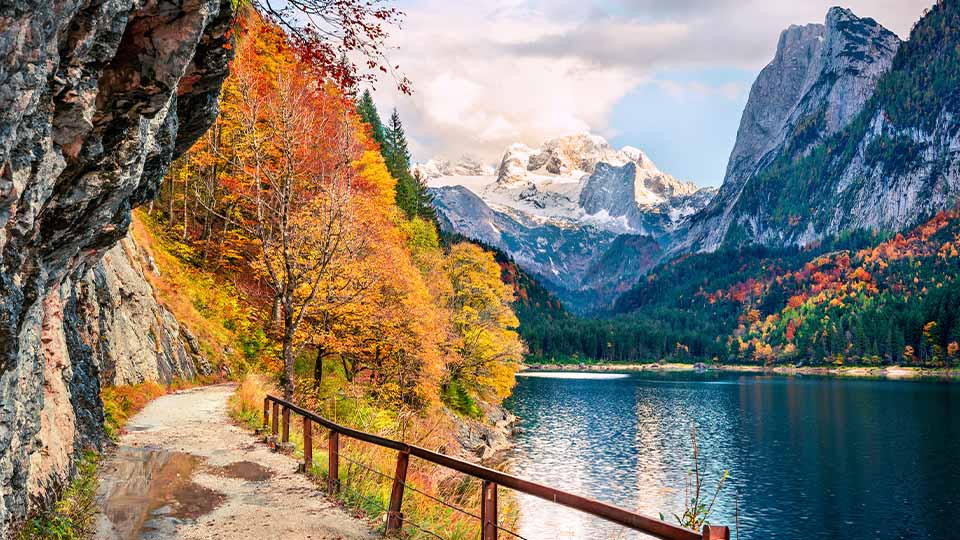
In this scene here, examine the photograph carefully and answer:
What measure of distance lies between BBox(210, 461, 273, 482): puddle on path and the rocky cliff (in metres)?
3.12

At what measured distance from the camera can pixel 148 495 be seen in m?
11.2

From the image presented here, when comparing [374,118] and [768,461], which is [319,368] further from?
[374,118]

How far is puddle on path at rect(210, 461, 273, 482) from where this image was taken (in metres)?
13.0

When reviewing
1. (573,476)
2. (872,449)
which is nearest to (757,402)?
(872,449)

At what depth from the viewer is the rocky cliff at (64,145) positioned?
4863 mm

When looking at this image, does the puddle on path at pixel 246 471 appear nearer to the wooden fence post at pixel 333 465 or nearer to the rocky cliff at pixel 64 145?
the wooden fence post at pixel 333 465

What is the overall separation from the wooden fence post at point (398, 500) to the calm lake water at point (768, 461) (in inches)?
156

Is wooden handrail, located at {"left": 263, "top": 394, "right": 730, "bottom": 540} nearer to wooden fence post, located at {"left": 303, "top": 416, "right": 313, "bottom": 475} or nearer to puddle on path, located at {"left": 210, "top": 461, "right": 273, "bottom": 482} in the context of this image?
wooden fence post, located at {"left": 303, "top": 416, "right": 313, "bottom": 475}

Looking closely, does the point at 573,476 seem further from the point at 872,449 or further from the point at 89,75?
the point at 89,75

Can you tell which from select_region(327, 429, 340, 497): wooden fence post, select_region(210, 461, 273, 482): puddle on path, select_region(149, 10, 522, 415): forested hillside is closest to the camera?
select_region(327, 429, 340, 497): wooden fence post

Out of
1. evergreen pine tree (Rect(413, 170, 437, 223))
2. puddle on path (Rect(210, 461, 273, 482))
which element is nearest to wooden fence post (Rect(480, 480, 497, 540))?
puddle on path (Rect(210, 461, 273, 482))

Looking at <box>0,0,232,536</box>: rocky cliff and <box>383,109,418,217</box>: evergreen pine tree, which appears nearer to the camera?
<box>0,0,232,536</box>: rocky cliff

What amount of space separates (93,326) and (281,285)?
Answer: 492 cm

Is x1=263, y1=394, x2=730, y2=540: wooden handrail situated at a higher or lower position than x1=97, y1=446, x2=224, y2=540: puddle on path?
higher
